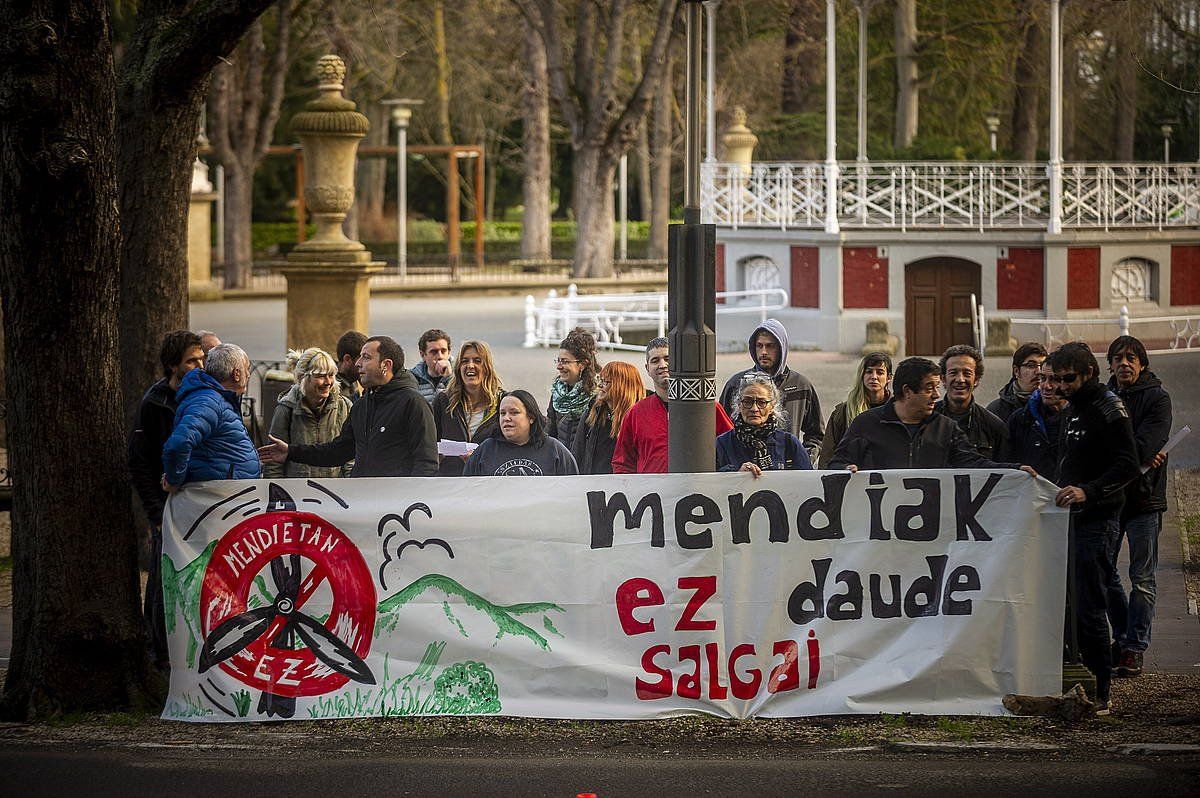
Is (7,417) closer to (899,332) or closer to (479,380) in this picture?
(479,380)

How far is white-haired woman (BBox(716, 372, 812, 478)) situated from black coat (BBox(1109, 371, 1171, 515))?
5.65ft

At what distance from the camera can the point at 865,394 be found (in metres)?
9.48

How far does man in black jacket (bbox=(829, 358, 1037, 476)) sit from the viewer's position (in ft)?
25.8

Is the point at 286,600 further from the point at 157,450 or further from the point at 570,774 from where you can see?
the point at 570,774

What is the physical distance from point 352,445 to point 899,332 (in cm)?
2064

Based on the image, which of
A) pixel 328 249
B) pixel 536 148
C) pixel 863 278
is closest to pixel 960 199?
pixel 863 278

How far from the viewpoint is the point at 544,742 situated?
7.34m

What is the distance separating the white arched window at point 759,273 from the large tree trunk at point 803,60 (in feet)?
41.9

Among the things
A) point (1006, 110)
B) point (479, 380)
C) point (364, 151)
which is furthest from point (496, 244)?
point (479, 380)

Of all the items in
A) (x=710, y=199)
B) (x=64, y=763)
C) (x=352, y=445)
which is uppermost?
(x=710, y=199)

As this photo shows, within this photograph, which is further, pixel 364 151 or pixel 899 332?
pixel 364 151

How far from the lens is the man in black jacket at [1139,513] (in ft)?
27.4

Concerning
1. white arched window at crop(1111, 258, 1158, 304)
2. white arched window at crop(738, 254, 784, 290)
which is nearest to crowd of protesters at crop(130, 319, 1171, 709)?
white arched window at crop(1111, 258, 1158, 304)

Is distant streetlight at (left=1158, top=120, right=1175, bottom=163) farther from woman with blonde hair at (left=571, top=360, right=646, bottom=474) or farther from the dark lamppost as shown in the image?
the dark lamppost
